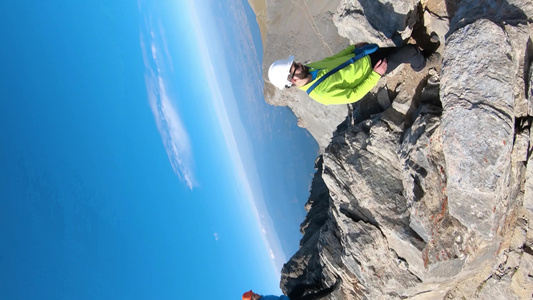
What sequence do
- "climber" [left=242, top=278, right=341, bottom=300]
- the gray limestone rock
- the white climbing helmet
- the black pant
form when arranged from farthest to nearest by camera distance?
1. "climber" [left=242, top=278, right=341, bottom=300]
2. the black pant
3. the white climbing helmet
4. the gray limestone rock

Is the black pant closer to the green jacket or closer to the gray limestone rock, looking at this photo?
the green jacket

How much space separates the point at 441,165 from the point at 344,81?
196 cm

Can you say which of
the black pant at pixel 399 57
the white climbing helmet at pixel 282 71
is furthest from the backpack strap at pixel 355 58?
the white climbing helmet at pixel 282 71

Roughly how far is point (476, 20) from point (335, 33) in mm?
5927

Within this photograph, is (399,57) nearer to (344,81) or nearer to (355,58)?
(355,58)

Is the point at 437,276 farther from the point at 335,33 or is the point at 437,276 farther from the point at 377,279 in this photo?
the point at 335,33

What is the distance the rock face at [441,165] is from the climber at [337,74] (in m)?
0.98

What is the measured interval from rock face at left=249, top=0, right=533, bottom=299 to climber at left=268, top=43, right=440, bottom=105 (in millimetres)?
977

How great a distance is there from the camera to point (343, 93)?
179 inches

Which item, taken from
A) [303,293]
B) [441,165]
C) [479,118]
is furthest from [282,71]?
[303,293]

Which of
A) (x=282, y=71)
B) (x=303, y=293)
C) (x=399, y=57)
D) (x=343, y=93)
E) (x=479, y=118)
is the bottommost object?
(x=479, y=118)

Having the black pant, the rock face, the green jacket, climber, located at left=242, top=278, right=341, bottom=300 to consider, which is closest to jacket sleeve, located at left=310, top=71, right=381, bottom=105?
the green jacket

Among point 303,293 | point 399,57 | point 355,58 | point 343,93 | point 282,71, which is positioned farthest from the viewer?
point 303,293

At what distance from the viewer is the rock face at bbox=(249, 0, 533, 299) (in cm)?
393
